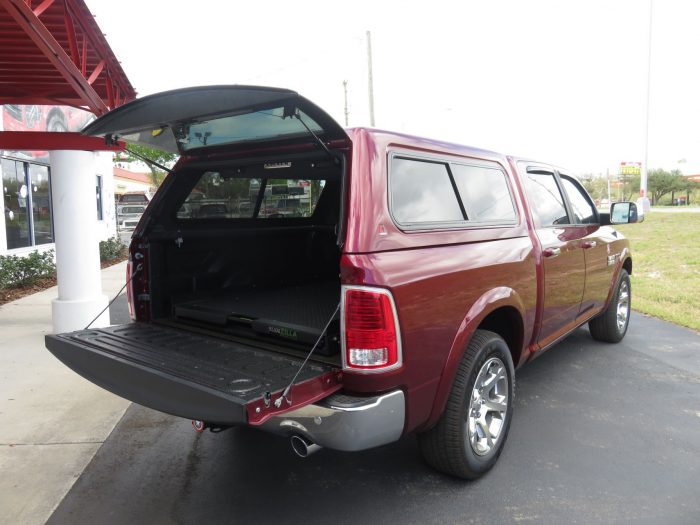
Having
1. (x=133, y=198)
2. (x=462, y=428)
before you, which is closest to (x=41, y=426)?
(x=462, y=428)

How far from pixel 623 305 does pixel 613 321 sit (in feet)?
1.32

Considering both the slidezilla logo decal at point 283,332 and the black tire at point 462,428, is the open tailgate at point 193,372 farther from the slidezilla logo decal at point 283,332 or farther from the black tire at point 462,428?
the black tire at point 462,428

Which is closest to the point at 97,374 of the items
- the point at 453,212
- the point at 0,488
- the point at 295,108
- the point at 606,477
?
the point at 0,488

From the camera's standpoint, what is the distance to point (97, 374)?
3.01 m

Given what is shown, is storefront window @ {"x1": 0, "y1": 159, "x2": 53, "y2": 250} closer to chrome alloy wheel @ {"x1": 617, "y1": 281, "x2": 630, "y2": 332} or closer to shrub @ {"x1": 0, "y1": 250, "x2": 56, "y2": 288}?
shrub @ {"x1": 0, "y1": 250, "x2": 56, "y2": 288}

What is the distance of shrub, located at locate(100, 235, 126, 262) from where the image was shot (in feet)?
49.3

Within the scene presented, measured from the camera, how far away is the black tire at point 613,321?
5.93 meters

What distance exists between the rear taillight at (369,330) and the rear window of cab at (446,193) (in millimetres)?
483

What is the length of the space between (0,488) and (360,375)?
7.62ft

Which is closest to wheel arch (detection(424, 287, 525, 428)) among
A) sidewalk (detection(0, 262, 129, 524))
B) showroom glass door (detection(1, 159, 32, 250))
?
sidewalk (detection(0, 262, 129, 524))

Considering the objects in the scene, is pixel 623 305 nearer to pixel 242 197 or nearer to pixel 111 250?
pixel 242 197

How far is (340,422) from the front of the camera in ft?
8.02

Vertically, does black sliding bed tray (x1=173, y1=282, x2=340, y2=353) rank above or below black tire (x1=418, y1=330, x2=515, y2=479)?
above

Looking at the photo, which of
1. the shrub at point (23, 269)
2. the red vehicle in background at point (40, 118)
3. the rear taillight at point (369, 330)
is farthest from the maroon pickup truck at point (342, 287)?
the red vehicle in background at point (40, 118)
